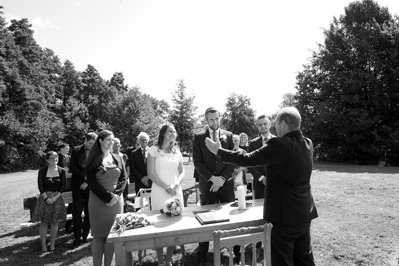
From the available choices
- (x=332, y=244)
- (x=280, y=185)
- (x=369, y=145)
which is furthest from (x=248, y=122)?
(x=280, y=185)

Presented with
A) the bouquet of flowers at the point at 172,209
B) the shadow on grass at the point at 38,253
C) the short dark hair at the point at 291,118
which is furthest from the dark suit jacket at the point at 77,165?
the short dark hair at the point at 291,118

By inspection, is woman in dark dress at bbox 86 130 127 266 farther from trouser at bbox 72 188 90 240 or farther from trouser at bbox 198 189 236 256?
trouser at bbox 72 188 90 240

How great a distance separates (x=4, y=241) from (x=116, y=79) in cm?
5121

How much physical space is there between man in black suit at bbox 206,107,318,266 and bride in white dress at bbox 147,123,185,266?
5.59 ft

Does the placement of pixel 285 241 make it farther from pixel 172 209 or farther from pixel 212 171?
pixel 212 171

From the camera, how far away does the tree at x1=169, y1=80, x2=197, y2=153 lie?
29.6 metres

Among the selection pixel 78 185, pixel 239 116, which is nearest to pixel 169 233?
pixel 78 185

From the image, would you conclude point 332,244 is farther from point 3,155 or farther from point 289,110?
point 3,155

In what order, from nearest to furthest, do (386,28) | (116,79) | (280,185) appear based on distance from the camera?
(280,185)
(386,28)
(116,79)

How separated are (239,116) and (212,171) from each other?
35476 millimetres

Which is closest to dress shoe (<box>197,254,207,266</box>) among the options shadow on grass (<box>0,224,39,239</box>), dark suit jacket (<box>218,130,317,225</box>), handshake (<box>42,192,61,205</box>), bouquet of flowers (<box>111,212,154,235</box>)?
bouquet of flowers (<box>111,212,154,235</box>)

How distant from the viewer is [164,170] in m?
4.62

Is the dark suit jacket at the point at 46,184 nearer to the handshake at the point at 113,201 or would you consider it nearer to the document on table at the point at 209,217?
the handshake at the point at 113,201

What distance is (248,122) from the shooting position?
40.0 m
